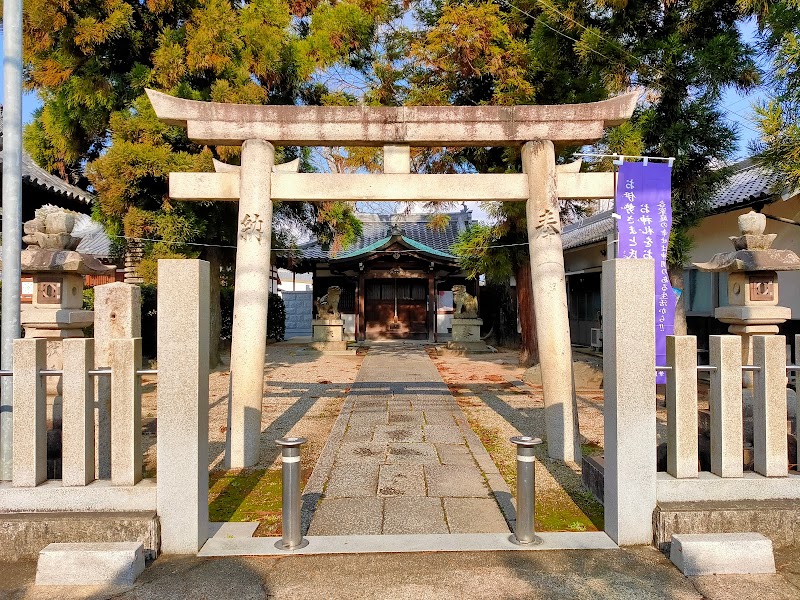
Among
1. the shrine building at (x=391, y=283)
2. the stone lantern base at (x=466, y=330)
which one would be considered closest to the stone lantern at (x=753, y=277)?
the stone lantern base at (x=466, y=330)

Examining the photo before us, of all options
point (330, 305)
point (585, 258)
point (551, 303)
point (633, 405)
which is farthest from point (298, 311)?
point (633, 405)

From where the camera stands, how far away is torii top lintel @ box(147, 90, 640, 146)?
5898mm

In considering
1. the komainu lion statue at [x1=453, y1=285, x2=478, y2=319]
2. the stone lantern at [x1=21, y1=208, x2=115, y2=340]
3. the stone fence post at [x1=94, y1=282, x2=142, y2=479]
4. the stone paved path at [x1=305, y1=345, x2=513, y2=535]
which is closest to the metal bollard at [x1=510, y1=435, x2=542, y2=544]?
the stone paved path at [x1=305, y1=345, x2=513, y2=535]

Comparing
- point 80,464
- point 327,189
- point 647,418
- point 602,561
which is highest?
point 327,189

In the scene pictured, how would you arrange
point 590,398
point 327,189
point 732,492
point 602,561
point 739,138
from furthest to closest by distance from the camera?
point 590,398
point 739,138
point 327,189
point 732,492
point 602,561

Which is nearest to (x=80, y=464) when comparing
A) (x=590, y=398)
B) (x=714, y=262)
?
(x=714, y=262)

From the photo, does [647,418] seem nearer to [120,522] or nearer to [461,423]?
[120,522]

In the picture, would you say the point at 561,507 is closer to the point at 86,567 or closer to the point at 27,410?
the point at 86,567

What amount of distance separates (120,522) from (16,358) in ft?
4.38

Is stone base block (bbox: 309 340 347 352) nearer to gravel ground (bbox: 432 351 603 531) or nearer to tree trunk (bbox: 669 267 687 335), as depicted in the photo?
gravel ground (bbox: 432 351 603 531)

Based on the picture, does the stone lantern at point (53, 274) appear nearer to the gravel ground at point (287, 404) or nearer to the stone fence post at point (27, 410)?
the gravel ground at point (287, 404)

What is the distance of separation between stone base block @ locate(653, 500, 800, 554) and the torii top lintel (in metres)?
3.93

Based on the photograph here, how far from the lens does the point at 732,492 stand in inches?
154

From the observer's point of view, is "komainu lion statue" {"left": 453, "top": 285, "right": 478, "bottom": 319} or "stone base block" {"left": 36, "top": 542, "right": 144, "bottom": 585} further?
"komainu lion statue" {"left": 453, "top": 285, "right": 478, "bottom": 319}
